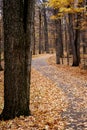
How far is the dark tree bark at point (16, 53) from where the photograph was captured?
7.84 m

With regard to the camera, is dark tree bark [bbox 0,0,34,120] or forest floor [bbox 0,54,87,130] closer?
forest floor [bbox 0,54,87,130]

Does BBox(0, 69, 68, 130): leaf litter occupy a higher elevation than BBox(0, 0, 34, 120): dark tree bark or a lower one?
lower

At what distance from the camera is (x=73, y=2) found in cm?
2239

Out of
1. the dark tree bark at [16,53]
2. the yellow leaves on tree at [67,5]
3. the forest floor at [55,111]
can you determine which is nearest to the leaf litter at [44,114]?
the forest floor at [55,111]

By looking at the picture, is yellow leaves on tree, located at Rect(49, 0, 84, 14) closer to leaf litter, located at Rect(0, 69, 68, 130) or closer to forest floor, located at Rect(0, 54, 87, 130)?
forest floor, located at Rect(0, 54, 87, 130)

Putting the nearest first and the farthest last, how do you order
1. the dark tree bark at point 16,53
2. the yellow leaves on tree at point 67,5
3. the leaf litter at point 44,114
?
the leaf litter at point 44,114
the dark tree bark at point 16,53
the yellow leaves on tree at point 67,5

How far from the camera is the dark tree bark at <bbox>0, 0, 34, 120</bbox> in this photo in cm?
784

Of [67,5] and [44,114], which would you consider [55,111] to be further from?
[67,5]

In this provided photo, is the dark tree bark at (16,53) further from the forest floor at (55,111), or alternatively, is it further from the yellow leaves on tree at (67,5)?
the yellow leaves on tree at (67,5)

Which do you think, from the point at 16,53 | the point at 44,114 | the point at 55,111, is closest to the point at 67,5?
the point at 55,111

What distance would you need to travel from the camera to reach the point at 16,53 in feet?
25.9

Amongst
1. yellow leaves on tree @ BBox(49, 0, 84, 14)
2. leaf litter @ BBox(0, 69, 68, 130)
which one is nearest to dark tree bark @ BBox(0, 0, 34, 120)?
leaf litter @ BBox(0, 69, 68, 130)

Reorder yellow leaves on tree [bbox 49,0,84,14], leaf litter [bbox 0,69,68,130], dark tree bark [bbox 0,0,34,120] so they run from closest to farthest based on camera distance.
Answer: leaf litter [bbox 0,69,68,130], dark tree bark [bbox 0,0,34,120], yellow leaves on tree [bbox 49,0,84,14]

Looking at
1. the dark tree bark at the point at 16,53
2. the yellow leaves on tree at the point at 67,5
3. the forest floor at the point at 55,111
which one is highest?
the yellow leaves on tree at the point at 67,5
